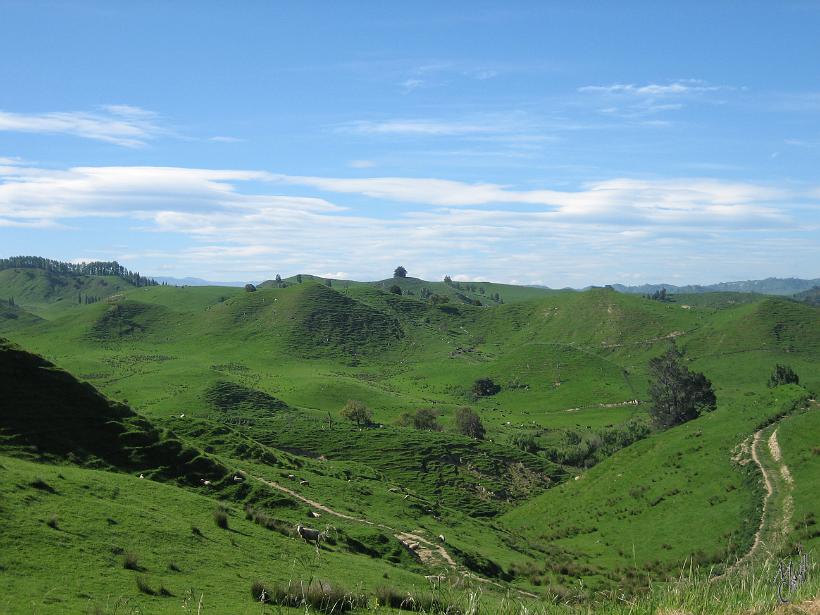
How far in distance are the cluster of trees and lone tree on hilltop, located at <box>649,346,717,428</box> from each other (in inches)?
1144

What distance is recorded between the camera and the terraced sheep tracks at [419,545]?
32.2 metres

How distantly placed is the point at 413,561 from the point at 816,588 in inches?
1028

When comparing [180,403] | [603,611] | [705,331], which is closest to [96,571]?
[603,611]

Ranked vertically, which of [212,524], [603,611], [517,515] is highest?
[603,611]

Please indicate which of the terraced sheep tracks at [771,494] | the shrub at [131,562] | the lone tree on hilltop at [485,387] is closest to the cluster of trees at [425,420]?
the lone tree on hilltop at [485,387]

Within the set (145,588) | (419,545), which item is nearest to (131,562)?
(145,588)

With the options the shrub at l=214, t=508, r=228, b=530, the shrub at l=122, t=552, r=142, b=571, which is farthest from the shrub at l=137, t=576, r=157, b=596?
the shrub at l=214, t=508, r=228, b=530

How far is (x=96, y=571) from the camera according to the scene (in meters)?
17.1

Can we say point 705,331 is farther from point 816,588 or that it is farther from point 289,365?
point 816,588

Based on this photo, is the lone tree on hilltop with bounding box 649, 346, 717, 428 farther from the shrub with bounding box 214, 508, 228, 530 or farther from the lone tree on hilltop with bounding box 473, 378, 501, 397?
the shrub with bounding box 214, 508, 228, 530

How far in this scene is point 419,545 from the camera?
36.0 meters

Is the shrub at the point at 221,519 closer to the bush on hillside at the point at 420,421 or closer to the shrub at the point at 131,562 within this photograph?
the shrub at the point at 131,562

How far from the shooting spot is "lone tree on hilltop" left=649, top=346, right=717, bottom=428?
8825 cm

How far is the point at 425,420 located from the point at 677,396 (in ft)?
138
